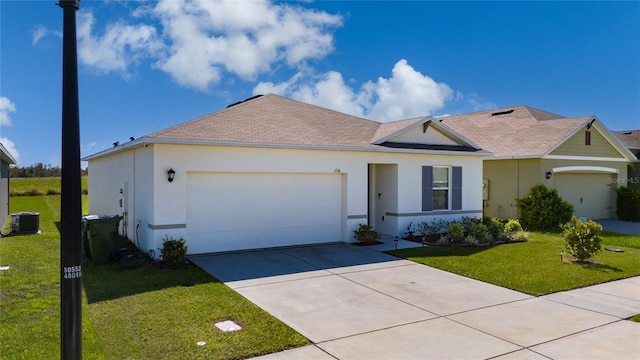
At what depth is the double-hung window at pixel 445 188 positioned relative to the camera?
1411 cm

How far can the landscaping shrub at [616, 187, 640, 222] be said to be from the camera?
62.7ft

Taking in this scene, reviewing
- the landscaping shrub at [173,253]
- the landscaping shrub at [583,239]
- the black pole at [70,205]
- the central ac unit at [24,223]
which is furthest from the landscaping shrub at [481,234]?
the central ac unit at [24,223]

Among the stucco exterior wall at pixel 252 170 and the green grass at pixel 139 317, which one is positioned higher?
the stucco exterior wall at pixel 252 170

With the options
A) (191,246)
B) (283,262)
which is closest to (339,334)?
(283,262)

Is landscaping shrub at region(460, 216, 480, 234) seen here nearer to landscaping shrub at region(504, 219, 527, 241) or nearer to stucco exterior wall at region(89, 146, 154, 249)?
landscaping shrub at region(504, 219, 527, 241)

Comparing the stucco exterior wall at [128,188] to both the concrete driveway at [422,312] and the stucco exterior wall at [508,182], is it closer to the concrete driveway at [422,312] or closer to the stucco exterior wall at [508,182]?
the concrete driveway at [422,312]

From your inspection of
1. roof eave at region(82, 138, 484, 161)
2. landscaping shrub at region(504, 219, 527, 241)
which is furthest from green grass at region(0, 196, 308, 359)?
landscaping shrub at region(504, 219, 527, 241)

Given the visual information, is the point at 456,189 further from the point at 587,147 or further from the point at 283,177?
the point at 587,147

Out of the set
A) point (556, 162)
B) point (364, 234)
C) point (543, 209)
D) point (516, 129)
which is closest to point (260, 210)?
point (364, 234)

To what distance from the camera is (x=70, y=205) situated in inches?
136

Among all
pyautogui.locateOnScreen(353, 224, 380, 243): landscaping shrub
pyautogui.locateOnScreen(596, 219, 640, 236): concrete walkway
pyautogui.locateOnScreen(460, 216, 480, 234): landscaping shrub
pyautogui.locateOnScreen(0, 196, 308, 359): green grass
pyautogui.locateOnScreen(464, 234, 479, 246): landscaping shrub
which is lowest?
pyautogui.locateOnScreen(0, 196, 308, 359): green grass

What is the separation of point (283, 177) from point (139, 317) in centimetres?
610

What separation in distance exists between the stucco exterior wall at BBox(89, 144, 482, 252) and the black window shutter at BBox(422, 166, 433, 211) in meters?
0.16

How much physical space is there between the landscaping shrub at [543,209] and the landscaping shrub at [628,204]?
506 centimetres
